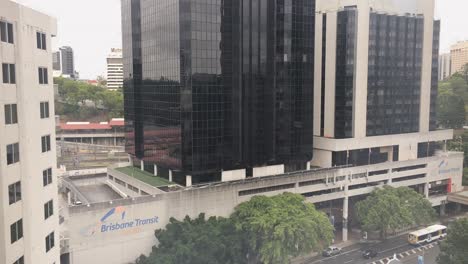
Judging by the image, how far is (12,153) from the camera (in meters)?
25.5

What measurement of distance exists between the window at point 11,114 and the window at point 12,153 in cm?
132

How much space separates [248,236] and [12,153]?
35.4 meters

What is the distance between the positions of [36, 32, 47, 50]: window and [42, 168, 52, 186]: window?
7.94 metres

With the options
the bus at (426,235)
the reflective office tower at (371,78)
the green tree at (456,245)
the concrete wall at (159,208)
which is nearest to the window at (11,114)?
the concrete wall at (159,208)

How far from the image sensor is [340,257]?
65812 mm

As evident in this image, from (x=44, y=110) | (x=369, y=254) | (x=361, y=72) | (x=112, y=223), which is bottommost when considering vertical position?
(x=369, y=254)

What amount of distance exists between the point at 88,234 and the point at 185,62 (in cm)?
2483

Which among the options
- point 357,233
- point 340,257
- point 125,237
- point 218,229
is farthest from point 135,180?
point 357,233

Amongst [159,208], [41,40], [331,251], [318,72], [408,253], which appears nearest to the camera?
[41,40]

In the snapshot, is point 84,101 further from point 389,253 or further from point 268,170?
point 389,253

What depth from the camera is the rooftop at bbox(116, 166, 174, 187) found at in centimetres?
6475

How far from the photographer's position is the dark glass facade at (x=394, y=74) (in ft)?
266

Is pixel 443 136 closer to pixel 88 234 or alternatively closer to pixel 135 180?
pixel 135 180

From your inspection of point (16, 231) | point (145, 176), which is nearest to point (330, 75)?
point (145, 176)
